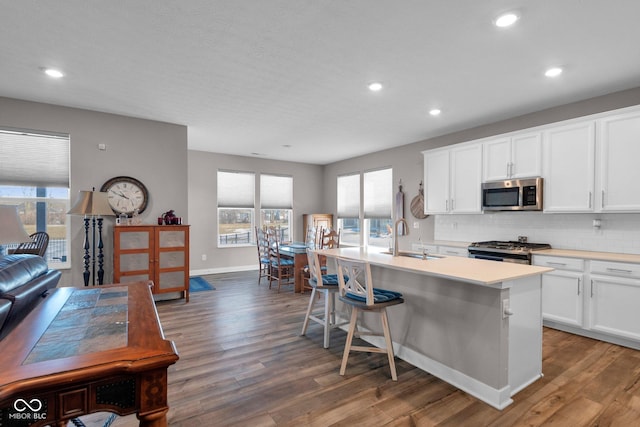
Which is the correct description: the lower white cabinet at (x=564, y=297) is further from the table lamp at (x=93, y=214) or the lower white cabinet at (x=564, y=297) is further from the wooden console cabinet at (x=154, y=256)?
the table lamp at (x=93, y=214)

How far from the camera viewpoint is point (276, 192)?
7.98 metres

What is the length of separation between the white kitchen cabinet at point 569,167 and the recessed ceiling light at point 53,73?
5418mm

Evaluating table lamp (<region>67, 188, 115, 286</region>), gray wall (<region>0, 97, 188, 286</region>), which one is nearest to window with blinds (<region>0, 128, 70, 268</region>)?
gray wall (<region>0, 97, 188, 286</region>)

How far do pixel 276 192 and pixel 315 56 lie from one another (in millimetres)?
5296

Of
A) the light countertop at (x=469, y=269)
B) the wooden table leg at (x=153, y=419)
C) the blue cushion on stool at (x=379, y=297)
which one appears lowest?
the wooden table leg at (x=153, y=419)

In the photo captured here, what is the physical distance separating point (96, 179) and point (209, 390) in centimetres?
355

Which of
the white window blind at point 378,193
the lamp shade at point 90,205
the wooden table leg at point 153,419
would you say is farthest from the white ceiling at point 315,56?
the wooden table leg at point 153,419

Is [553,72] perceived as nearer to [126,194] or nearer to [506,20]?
[506,20]

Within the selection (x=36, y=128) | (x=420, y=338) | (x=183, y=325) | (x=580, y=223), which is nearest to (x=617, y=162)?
(x=580, y=223)

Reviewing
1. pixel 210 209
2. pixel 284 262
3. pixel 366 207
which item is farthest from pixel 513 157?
pixel 210 209

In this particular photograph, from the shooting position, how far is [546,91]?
11.8 feet

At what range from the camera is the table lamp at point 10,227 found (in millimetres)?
1713

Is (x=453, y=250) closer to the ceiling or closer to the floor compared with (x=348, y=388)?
closer to the ceiling

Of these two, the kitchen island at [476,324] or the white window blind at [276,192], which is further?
the white window blind at [276,192]
